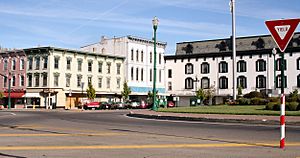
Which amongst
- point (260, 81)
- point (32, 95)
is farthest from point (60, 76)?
point (260, 81)

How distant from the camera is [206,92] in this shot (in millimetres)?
74125

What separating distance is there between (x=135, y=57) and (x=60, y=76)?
17399mm

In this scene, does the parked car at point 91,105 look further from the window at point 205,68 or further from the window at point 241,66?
the window at point 241,66

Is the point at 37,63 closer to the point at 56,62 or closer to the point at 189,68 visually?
the point at 56,62

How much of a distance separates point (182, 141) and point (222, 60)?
211 ft

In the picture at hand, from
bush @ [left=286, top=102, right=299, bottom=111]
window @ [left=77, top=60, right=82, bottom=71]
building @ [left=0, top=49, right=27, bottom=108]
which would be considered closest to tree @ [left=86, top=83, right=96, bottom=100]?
window @ [left=77, top=60, right=82, bottom=71]

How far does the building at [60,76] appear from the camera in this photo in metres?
63.1

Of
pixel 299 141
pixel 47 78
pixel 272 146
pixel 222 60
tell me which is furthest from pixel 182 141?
pixel 222 60

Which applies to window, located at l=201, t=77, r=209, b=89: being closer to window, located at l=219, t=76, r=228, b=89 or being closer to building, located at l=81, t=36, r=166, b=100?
window, located at l=219, t=76, r=228, b=89

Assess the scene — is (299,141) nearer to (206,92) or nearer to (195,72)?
(206,92)

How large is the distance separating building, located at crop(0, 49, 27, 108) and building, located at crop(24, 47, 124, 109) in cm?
127

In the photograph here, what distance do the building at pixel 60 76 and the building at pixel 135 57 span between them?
20.1 feet

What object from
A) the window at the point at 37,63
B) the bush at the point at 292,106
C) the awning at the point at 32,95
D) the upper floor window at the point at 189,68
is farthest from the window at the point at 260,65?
the bush at the point at 292,106

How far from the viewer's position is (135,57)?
7656 centimetres
